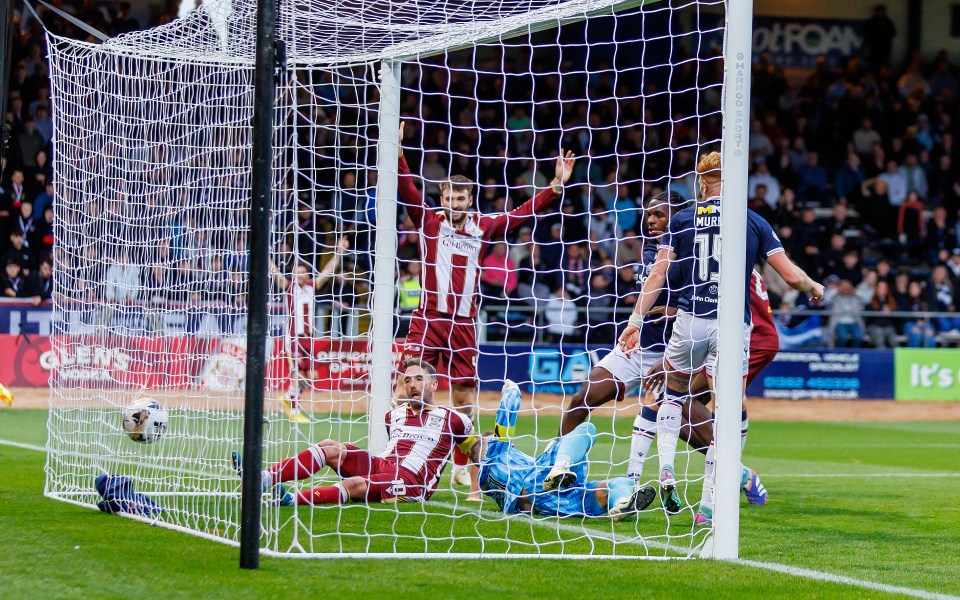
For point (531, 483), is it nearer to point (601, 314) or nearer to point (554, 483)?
point (554, 483)

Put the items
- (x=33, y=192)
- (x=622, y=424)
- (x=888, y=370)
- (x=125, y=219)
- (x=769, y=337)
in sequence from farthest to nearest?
(x=888, y=370) → (x=33, y=192) → (x=622, y=424) → (x=769, y=337) → (x=125, y=219)

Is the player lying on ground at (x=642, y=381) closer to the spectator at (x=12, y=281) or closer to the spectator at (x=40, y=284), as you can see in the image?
the spectator at (x=40, y=284)

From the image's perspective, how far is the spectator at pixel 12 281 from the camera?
1569 centimetres

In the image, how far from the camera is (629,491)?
6.61 metres

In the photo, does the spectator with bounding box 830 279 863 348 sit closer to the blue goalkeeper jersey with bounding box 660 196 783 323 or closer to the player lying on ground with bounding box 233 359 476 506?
the blue goalkeeper jersey with bounding box 660 196 783 323

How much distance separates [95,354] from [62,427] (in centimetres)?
59

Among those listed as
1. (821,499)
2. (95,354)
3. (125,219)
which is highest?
(125,219)

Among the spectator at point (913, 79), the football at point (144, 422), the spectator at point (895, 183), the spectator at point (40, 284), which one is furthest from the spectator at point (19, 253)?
the spectator at point (913, 79)

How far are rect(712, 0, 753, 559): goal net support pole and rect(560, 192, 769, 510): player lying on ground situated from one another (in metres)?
1.60

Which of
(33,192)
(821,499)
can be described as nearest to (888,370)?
(821,499)

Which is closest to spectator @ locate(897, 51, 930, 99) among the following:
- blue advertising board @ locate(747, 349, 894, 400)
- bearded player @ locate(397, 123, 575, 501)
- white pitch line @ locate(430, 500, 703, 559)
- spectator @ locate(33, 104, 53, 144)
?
blue advertising board @ locate(747, 349, 894, 400)

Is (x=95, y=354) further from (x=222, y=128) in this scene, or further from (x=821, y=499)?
(x=821, y=499)

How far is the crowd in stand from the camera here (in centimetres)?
1673

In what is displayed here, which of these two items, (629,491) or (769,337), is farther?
(769,337)
